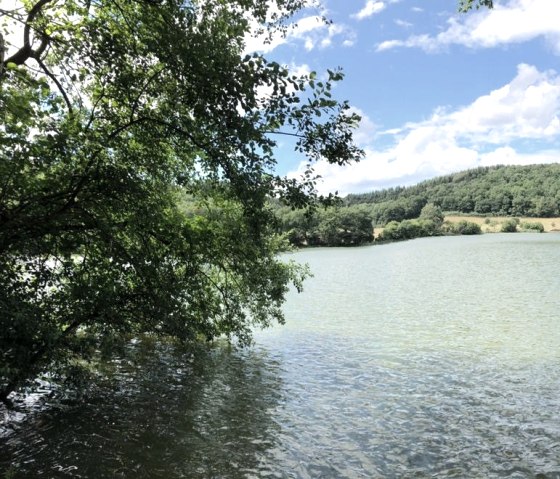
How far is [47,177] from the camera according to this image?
8.30 meters

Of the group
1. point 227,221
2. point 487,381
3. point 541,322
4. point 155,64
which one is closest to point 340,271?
point 541,322

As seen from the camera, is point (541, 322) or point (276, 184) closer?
point (276, 184)

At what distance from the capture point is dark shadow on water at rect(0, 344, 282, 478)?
8481 millimetres

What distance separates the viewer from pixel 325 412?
11977 mm

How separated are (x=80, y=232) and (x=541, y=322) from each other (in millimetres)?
22506

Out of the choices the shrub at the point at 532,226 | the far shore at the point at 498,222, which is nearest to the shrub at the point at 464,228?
the far shore at the point at 498,222

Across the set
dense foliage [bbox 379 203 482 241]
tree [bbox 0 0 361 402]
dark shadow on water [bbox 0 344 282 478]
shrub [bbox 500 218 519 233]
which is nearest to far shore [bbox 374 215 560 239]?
shrub [bbox 500 218 519 233]

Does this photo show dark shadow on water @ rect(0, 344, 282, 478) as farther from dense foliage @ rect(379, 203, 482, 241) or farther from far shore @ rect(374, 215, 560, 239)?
far shore @ rect(374, 215, 560, 239)

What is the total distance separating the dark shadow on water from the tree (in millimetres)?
1543

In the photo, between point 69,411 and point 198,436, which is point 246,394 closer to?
point 198,436

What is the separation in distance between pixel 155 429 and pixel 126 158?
19.9ft

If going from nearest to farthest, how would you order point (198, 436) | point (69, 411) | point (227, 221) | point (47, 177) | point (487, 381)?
point (47, 177)
point (198, 436)
point (69, 411)
point (227, 221)
point (487, 381)

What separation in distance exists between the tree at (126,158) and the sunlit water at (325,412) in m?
2.13

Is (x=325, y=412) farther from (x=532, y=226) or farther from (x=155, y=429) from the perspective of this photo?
(x=532, y=226)
